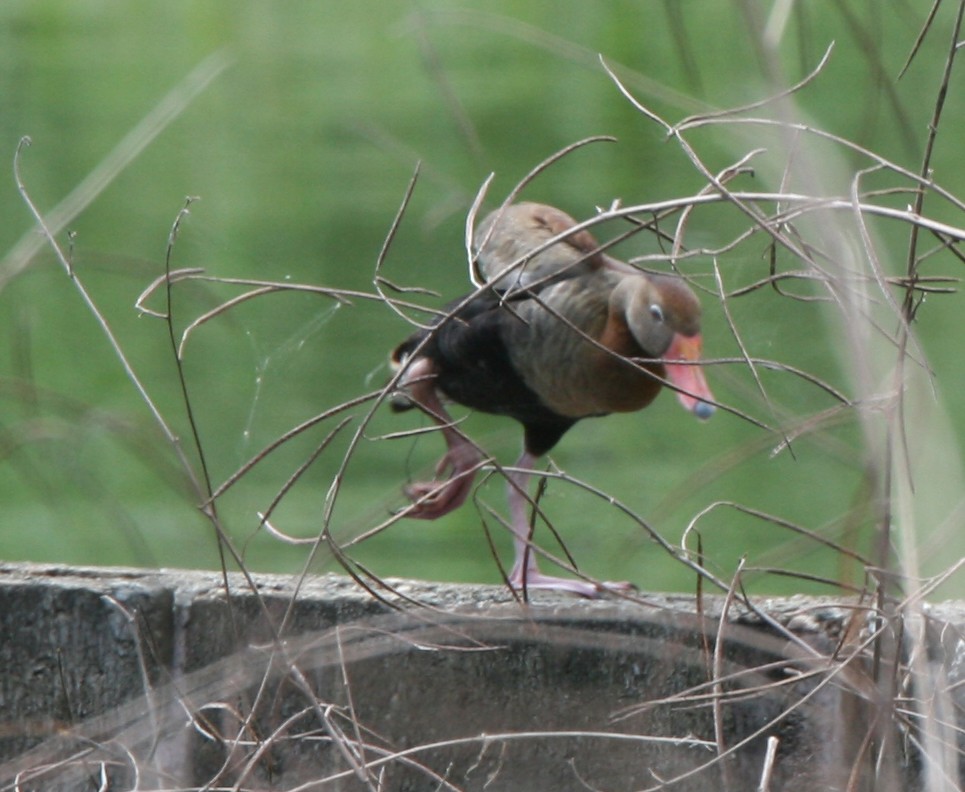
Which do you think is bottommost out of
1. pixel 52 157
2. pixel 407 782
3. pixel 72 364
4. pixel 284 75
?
pixel 407 782

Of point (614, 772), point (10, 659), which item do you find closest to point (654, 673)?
point (614, 772)

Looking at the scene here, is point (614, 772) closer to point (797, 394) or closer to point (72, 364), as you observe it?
point (797, 394)

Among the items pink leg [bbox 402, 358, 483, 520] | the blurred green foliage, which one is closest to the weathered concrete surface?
the blurred green foliage

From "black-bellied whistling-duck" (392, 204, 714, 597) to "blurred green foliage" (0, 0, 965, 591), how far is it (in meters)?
0.14

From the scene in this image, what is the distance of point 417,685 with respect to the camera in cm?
156

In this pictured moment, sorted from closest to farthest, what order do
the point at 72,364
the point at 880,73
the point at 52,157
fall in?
1. the point at 880,73
2. the point at 72,364
3. the point at 52,157

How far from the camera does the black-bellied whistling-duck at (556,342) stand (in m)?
2.12

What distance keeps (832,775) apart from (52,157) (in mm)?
6561

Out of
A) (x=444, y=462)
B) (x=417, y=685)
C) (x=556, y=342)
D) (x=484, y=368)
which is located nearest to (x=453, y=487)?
(x=444, y=462)

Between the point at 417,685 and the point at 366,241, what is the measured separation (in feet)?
15.3

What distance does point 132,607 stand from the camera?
160cm

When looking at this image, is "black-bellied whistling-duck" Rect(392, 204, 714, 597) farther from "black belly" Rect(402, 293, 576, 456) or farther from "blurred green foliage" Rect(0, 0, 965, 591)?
"blurred green foliage" Rect(0, 0, 965, 591)

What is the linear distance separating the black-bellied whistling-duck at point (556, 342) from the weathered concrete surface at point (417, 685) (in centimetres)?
51

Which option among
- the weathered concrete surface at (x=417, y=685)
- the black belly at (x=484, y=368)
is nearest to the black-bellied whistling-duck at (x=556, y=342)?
the black belly at (x=484, y=368)
